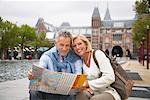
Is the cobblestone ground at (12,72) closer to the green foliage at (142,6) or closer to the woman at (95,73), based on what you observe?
the green foliage at (142,6)

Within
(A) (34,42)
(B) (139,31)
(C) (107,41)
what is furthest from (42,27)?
(B) (139,31)

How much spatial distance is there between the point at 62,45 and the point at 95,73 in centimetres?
46

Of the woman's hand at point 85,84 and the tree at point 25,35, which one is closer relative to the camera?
the woman's hand at point 85,84

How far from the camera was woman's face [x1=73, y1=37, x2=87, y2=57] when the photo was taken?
341cm

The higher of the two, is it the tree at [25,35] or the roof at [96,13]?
the roof at [96,13]

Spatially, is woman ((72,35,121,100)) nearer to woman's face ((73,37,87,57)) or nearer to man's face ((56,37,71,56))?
woman's face ((73,37,87,57))

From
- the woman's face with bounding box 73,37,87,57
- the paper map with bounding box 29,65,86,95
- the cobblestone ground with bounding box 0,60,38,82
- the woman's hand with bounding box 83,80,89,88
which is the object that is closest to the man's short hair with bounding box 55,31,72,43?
the woman's face with bounding box 73,37,87,57

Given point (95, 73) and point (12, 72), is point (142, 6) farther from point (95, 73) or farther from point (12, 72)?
point (95, 73)

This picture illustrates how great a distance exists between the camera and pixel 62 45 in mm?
3322

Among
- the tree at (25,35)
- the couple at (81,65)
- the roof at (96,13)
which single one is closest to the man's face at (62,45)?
the couple at (81,65)

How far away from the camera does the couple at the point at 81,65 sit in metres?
3.30

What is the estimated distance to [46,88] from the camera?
3.12m

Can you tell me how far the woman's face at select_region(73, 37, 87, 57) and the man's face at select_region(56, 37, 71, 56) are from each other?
101mm

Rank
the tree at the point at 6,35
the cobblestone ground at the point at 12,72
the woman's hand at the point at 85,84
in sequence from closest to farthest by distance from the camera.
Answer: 1. the woman's hand at the point at 85,84
2. the cobblestone ground at the point at 12,72
3. the tree at the point at 6,35
